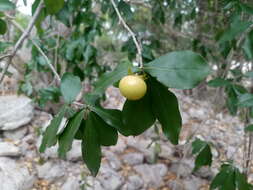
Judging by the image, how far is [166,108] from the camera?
0.53 meters

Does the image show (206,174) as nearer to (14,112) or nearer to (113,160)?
(113,160)

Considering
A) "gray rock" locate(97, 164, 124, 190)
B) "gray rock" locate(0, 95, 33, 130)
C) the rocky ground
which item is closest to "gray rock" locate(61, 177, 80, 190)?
the rocky ground

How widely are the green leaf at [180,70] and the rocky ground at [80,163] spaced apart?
142 cm

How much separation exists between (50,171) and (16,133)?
504mm

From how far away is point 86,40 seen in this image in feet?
5.38

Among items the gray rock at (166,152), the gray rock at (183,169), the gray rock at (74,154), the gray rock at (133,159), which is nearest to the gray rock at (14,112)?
the gray rock at (74,154)

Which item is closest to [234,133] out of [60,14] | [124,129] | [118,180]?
[118,180]

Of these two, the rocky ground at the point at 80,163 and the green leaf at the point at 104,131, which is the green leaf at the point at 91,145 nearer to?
the green leaf at the point at 104,131

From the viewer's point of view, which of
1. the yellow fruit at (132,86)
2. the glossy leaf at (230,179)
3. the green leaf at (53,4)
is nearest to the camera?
the yellow fruit at (132,86)

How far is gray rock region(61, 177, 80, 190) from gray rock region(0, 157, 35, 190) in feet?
0.74

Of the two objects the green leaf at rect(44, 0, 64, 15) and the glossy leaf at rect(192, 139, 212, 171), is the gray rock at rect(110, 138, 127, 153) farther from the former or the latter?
the green leaf at rect(44, 0, 64, 15)

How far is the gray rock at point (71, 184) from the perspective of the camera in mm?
2065

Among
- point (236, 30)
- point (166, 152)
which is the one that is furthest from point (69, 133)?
point (166, 152)

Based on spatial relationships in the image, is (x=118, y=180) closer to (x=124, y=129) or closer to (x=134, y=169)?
(x=134, y=169)
